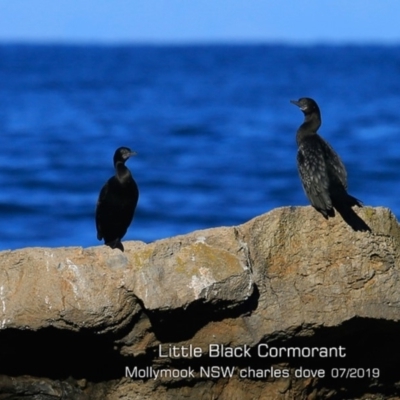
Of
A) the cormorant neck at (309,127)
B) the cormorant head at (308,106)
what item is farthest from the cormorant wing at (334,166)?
the cormorant head at (308,106)

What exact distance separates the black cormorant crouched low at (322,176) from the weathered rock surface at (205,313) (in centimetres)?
13

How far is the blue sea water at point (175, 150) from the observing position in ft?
73.1

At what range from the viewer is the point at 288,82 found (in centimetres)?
7481

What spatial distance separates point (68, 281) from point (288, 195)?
19588mm

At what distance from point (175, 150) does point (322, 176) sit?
1084 inches

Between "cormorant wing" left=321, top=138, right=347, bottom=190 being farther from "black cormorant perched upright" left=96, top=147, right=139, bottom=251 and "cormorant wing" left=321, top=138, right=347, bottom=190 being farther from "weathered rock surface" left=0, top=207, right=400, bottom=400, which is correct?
"black cormorant perched upright" left=96, top=147, right=139, bottom=251

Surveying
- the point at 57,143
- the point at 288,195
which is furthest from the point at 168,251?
the point at 57,143

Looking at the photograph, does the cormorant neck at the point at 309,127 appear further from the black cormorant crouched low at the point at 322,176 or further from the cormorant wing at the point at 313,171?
the cormorant wing at the point at 313,171

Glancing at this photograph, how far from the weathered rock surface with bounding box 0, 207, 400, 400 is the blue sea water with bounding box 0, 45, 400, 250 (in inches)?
417

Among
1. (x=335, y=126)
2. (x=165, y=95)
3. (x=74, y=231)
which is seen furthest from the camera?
(x=165, y=95)

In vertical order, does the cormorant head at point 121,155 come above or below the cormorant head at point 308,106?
below

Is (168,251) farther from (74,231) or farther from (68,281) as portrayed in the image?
(74,231)

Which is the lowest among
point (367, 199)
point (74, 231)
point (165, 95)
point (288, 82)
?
point (74, 231)

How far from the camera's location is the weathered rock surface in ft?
19.6
